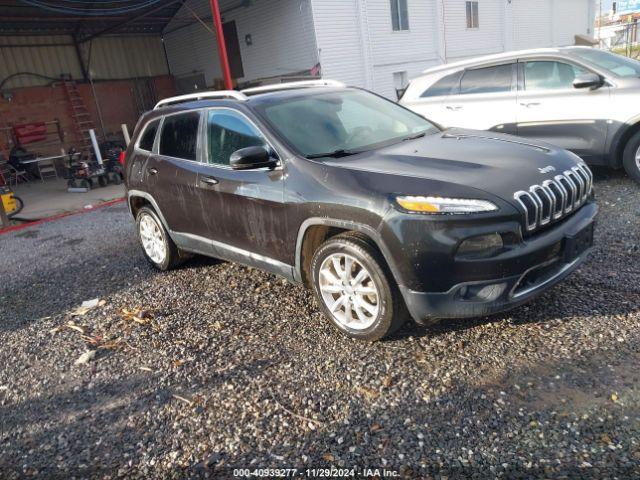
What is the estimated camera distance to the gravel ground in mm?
2406

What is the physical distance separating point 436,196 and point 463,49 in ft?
72.7

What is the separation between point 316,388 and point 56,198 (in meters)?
11.4

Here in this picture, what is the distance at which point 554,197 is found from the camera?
10.2ft

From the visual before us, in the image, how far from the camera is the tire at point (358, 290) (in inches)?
123

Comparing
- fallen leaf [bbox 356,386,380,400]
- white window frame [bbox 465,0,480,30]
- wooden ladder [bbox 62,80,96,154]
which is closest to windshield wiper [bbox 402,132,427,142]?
fallen leaf [bbox 356,386,380,400]

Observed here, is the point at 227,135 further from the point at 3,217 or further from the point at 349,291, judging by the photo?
the point at 3,217

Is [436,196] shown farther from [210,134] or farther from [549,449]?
[210,134]

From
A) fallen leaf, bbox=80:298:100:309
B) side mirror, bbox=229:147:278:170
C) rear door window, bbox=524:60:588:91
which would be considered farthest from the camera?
rear door window, bbox=524:60:588:91

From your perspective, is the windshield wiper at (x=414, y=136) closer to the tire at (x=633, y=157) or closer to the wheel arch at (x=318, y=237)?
the wheel arch at (x=318, y=237)

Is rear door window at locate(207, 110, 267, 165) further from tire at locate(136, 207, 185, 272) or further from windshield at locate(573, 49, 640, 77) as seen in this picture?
windshield at locate(573, 49, 640, 77)

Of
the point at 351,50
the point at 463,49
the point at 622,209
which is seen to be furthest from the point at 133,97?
the point at 622,209

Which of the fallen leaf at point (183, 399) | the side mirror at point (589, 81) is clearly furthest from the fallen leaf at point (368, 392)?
the side mirror at point (589, 81)

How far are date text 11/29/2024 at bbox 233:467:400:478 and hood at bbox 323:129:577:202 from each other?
164cm

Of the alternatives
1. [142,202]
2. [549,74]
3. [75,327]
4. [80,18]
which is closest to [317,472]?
[75,327]
